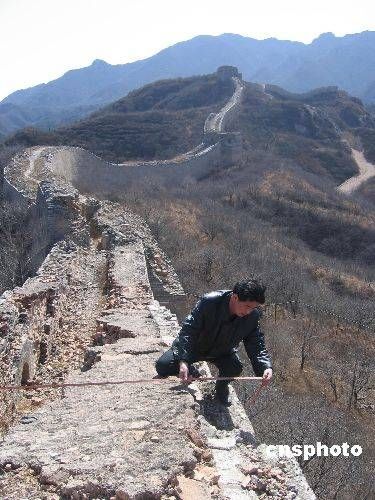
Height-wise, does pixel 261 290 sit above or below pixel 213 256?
above

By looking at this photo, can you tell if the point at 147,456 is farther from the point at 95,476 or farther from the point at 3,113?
the point at 3,113

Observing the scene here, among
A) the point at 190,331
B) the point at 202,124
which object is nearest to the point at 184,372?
the point at 190,331

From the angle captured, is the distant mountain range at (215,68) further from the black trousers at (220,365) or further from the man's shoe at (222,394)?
the man's shoe at (222,394)

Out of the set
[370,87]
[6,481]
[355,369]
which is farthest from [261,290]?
[370,87]

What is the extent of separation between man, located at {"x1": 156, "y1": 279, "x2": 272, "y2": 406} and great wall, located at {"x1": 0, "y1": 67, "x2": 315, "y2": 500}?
20 cm

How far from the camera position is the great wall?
132 inches

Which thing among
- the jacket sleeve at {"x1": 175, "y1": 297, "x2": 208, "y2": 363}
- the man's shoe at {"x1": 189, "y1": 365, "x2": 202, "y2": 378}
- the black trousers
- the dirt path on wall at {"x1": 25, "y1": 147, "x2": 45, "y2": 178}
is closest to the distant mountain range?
the dirt path on wall at {"x1": 25, "y1": 147, "x2": 45, "y2": 178}

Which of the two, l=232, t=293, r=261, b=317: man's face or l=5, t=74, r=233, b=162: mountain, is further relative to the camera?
l=5, t=74, r=233, b=162: mountain

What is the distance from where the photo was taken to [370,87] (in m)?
142

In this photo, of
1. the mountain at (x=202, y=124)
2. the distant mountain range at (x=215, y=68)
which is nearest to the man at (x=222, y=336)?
the mountain at (x=202, y=124)

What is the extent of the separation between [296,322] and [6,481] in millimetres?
14163

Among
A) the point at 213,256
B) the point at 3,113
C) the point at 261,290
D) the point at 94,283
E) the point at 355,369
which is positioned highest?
the point at 3,113

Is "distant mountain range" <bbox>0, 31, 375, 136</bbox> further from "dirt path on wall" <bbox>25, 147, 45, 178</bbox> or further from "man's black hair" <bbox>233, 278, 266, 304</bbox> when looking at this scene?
"man's black hair" <bbox>233, 278, 266, 304</bbox>

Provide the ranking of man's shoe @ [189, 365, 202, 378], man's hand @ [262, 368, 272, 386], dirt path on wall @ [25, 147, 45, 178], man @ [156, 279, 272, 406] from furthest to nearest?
1. dirt path on wall @ [25, 147, 45, 178]
2. man's shoe @ [189, 365, 202, 378]
3. man's hand @ [262, 368, 272, 386]
4. man @ [156, 279, 272, 406]
